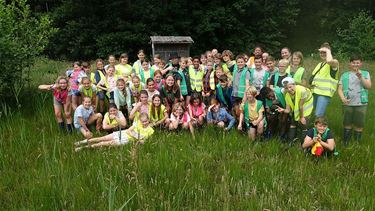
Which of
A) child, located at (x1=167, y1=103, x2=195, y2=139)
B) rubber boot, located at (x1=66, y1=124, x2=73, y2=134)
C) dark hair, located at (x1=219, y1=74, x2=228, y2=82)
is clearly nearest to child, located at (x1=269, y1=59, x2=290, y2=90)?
dark hair, located at (x1=219, y1=74, x2=228, y2=82)

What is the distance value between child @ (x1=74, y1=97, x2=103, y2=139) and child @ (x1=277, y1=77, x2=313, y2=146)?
3987mm

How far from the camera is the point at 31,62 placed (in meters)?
9.38

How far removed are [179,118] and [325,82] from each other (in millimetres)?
3040

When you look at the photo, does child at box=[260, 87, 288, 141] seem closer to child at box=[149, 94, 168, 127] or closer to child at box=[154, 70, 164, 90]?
child at box=[149, 94, 168, 127]

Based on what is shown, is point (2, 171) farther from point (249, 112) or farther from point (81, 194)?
point (249, 112)

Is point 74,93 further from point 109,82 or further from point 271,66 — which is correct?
point 271,66

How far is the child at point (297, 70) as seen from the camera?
24.9ft

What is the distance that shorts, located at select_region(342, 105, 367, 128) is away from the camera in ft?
23.7

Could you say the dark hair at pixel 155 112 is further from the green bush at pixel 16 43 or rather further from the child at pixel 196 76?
the green bush at pixel 16 43

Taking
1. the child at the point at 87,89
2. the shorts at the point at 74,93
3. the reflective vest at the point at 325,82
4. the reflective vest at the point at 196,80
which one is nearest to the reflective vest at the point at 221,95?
the reflective vest at the point at 196,80

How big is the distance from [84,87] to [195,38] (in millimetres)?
19599

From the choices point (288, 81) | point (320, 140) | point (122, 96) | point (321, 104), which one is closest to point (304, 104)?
point (321, 104)

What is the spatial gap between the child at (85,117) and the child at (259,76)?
3516mm

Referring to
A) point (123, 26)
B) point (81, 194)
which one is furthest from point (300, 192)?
point (123, 26)
